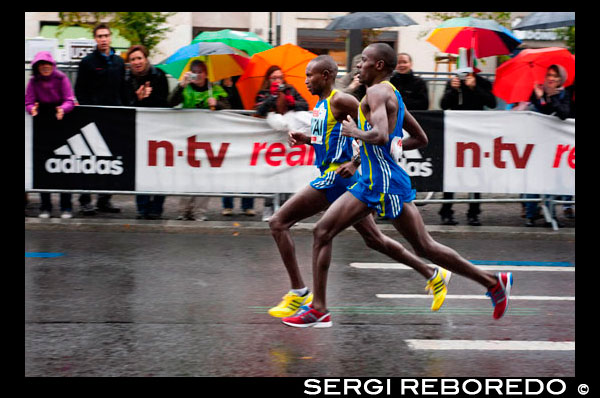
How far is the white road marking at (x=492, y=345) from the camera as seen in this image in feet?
18.4

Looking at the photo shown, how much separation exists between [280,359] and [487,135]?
6.04 m

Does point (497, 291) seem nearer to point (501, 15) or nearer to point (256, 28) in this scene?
point (501, 15)

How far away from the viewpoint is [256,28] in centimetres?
2458

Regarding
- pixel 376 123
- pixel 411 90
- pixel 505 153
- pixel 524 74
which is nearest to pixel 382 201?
pixel 376 123

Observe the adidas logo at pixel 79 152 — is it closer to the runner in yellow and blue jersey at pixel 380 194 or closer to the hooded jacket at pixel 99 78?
the hooded jacket at pixel 99 78

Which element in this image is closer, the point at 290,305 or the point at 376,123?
the point at 376,123

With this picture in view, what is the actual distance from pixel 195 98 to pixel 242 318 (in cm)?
505

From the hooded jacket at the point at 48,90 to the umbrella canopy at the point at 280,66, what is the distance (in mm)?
2193

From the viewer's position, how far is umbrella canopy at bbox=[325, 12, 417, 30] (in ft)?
39.0

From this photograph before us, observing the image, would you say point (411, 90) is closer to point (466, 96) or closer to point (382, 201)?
point (466, 96)

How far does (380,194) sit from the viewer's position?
227 inches

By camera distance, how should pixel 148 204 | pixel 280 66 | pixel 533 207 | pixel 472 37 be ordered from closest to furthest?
pixel 148 204, pixel 533 207, pixel 280 66, pixel 472 37

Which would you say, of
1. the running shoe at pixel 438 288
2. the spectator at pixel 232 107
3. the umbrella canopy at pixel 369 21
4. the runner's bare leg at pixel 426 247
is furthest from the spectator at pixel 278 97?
the runner's bare leg at pixel 426 247

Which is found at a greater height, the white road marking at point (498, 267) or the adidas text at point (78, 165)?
the adidas text at point (78, 165)
